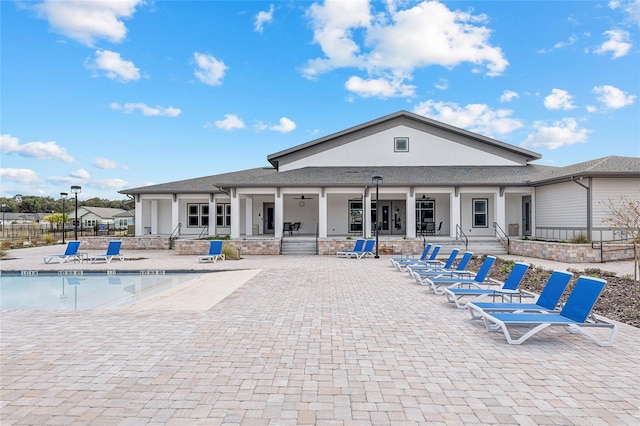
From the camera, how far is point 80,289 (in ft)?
37.6

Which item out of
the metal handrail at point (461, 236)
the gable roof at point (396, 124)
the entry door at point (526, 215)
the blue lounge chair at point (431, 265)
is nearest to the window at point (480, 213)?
the entry door at point (526, 215)

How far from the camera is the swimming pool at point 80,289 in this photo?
9.21 metres

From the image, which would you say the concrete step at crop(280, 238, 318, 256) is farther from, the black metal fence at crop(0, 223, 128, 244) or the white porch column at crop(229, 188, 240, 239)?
the black metal fence at crop(0, 223, 128, 244)

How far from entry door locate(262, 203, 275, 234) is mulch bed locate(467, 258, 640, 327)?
1666 cm

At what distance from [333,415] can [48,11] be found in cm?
1744

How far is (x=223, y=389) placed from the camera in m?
3.99

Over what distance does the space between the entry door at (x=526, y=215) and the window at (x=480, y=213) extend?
2169 mm

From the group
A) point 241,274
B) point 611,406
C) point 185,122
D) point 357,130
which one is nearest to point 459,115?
point 357,130

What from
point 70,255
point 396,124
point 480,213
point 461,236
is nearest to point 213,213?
point 70,255

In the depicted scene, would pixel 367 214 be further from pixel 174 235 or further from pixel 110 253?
pixel 110 253

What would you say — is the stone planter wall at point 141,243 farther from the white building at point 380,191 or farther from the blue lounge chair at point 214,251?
the blue lounge chair at point 214,251

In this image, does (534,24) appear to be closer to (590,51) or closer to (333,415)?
(590,51)

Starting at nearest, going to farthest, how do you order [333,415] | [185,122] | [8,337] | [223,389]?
[333,415], [223,389], [8,337], [185,122]

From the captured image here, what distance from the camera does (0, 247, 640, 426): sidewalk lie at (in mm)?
3496
